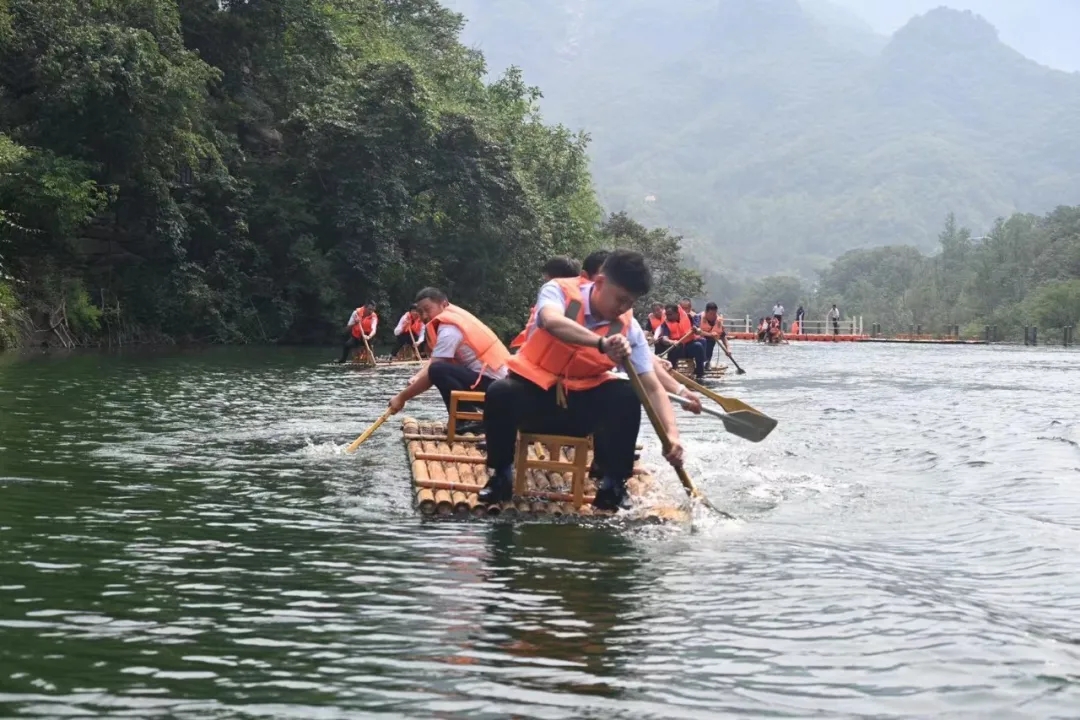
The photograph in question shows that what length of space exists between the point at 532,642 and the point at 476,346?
6441 millimetres

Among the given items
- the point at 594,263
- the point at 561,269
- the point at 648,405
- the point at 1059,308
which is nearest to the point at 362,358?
the point at 561,269

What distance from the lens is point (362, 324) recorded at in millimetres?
28609

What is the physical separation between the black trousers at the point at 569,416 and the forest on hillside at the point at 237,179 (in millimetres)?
22548

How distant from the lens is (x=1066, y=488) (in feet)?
36.1

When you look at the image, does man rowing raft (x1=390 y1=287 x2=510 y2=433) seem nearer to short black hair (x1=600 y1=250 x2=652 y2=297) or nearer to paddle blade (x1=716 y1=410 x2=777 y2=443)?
paddle blade (x1=716 y1=410 x2=777 y2=443)

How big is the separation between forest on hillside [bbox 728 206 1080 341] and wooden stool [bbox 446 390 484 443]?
210 feet

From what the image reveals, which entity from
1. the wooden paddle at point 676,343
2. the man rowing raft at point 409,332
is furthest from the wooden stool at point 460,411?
the man rowing raft at point 409,332

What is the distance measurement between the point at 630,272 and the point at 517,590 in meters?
2.38

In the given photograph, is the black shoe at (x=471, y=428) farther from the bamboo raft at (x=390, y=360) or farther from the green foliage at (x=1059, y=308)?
the green foliage at (x=1059, y=308)

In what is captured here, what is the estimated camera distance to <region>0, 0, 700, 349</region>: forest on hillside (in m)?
31.8

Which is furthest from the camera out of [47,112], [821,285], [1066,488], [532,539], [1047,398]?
[821,285]

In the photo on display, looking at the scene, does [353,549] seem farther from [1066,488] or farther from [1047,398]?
[1047,398]

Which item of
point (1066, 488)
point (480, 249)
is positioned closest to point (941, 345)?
point (480, 249)

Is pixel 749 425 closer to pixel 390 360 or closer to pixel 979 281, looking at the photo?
pixel 390 360
